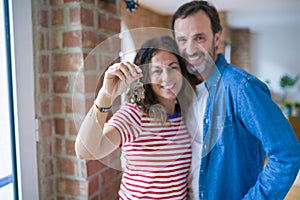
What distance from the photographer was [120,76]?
0.55 meters

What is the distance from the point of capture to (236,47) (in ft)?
20.7

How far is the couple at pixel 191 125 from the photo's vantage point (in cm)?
59

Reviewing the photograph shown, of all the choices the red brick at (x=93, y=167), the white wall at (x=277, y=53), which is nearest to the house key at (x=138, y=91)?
the red brick at (x=93, y=167)

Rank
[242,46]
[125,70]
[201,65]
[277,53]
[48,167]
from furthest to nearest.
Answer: [242,46], [277,53], [48,167], [201,65], [125,70]

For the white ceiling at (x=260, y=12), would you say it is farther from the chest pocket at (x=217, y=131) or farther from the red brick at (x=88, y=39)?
the chest pocket at (x=217, y=131)

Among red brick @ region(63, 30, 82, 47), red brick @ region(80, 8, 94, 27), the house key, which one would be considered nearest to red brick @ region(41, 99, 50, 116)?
red brick @ region(63, 30, 82, 47)

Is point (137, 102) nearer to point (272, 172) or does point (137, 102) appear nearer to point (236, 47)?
point (272, 172)

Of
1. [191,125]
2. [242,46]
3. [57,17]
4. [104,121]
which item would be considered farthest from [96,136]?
[242,46]

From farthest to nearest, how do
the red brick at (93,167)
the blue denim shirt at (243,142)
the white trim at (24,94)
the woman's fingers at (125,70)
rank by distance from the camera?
the red brick at (93,167)
the white trim at (24,94)
the blue denim shirt at (243,142)
the woman's fingers at (125,70)

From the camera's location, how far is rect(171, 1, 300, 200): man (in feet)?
2.11

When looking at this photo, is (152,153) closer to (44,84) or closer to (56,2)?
(44,84)

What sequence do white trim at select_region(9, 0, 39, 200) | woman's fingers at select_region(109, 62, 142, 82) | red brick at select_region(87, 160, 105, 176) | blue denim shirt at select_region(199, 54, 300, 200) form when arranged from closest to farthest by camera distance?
woman's fingers at select_region(109, 62, 142, 82) < blue denim shirt at select_region(199, 54, 300, 200) < white trim at select_region(9, 0, 39, 200) < red brick at select_region(87, 160, 105, 176)

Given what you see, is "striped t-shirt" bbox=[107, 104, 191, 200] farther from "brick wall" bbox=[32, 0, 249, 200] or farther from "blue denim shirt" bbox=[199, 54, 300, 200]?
"brick wall" bbox=[32, 0, 249, 200]

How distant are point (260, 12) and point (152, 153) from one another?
195 inches
